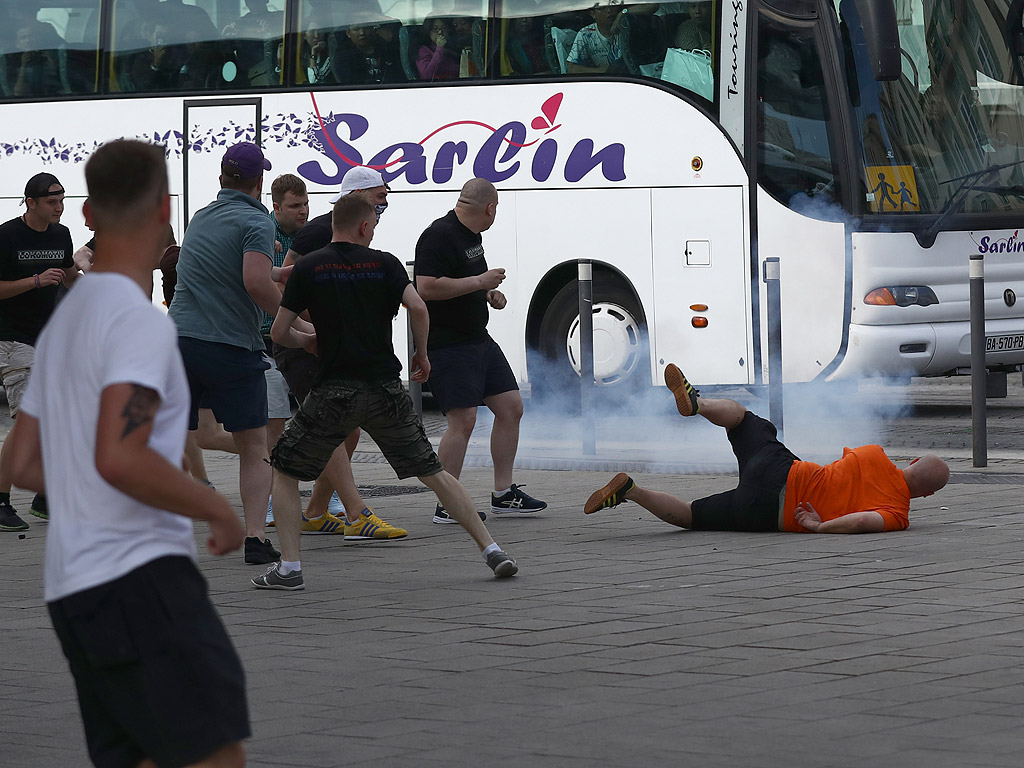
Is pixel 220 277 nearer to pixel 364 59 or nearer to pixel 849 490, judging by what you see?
pixel 849 490

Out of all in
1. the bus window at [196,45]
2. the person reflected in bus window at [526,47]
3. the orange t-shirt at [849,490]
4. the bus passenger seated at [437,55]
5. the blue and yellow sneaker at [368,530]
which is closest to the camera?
the orange t-shirt at [849,490]

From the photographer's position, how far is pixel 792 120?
13.4 m

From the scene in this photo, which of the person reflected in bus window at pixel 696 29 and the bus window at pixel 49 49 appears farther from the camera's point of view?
the bus window at pixel 49 49

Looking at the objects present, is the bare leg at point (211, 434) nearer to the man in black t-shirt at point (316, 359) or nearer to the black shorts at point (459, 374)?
the man in black t-shirt at point (316, 359)

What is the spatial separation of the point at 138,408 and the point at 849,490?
566 centimetres

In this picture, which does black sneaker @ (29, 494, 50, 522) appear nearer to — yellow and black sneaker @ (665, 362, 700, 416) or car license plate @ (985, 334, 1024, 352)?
yellow and black sneaker @ (665, 362, 700, 416)

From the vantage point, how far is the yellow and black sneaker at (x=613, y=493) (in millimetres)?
8086

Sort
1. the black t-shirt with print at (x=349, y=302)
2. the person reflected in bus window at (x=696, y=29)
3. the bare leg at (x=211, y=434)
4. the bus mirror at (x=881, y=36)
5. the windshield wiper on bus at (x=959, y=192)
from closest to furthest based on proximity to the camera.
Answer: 1. the black t-shirt with print at (x=349, y=302)
2. the bare leg at (x=211, y=434)
3. the bus mirror at (x=881, y=36)
4. the windshield wiper on bus at (x=959, y=192)
5. the person reflected in bus window at (x=696, y=29)

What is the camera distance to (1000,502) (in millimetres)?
9086

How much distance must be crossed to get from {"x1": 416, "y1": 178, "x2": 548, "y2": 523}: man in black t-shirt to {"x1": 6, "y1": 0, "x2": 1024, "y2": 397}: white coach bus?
4.39 meters

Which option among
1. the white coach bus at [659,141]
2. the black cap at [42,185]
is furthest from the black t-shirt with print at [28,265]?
the white coach bus at [659,141]

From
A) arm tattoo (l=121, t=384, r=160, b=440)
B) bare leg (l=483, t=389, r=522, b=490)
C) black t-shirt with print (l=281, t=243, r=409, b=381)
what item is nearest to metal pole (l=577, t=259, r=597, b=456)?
bare leg (l=483, t=389, r=522, b=490)

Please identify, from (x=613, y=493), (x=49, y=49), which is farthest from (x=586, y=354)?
(x=49, y=49)

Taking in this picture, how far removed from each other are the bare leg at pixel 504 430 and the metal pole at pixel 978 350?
3.08m
